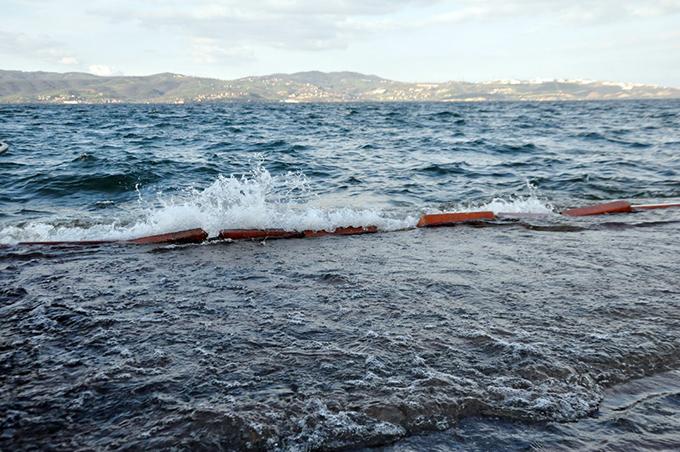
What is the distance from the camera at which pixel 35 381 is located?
113 inches

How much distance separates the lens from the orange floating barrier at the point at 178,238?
20.2ft

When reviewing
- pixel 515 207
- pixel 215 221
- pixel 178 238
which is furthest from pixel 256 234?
pixel 515 207

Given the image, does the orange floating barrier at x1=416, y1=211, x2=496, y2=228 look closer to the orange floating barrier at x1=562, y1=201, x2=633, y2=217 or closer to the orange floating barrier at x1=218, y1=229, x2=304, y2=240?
the orange floating barrier at x1=562, y1=201, x2=633, y2=217

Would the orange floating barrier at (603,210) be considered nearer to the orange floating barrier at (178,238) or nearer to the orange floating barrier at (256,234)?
the orange floating barrier at (256,234)

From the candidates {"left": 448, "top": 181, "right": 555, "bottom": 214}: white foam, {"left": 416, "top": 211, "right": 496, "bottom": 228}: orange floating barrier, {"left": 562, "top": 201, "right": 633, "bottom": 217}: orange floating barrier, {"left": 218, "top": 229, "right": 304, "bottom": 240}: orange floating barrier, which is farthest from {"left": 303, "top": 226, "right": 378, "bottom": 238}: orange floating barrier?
{"left": 562, "top": 201, "right": 633, "bottom": 217}: orange floating barrier

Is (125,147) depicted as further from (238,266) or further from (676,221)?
(676,221)

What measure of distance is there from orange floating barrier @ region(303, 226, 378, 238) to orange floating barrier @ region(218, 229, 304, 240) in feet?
0.47

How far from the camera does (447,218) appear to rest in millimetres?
7293

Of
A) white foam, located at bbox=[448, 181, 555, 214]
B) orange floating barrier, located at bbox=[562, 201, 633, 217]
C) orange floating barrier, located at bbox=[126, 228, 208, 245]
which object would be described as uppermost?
orange floating barrier, located at bbox=[126, 228, 208, 245]

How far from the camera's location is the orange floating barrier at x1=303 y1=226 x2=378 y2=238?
661cm

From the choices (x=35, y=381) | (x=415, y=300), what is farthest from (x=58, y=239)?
(x=415, y=300)

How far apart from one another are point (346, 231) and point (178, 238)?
2093 millimetres

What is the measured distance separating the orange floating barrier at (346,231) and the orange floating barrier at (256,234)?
144 millimetres

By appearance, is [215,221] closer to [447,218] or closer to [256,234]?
[256,234]
